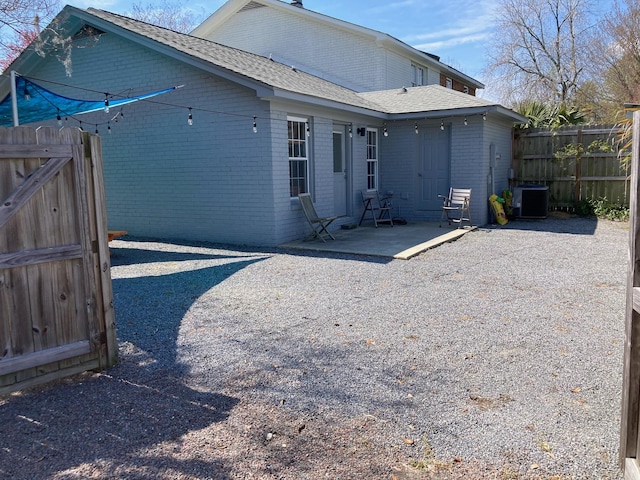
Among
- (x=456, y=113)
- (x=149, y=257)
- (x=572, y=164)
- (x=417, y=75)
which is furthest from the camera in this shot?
(x=417, y=75)

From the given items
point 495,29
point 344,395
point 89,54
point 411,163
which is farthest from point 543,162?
point 495,29

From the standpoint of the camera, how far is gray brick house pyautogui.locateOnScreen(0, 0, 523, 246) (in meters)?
9.27

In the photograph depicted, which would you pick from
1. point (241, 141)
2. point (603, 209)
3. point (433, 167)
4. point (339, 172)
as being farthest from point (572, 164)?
point (241, 141)

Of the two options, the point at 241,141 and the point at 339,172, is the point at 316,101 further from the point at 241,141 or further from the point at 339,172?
the point at 339,172

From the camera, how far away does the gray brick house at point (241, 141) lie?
927 cm

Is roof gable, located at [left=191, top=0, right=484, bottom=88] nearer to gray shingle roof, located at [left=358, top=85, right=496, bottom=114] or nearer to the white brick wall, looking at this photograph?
gray shingle roof, located at [left=358, top=85, right=496, bottom=114]

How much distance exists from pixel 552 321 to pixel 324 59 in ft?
47.2

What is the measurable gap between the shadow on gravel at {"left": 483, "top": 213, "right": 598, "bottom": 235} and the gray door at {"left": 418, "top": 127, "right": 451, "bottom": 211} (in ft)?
5.00

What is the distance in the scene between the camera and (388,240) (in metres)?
9.48

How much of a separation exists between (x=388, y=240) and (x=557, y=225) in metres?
4.60

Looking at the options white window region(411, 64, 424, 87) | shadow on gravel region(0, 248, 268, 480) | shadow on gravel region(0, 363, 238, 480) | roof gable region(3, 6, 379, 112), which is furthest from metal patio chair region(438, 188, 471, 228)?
shadow on gravel region(0, 363, 238, 480)

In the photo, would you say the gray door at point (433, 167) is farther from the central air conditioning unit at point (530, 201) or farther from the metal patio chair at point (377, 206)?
the central air conditioning unit at point (530, 201)

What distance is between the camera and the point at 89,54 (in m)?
10.8

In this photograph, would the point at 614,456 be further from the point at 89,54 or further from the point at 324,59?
the point at 324,59
